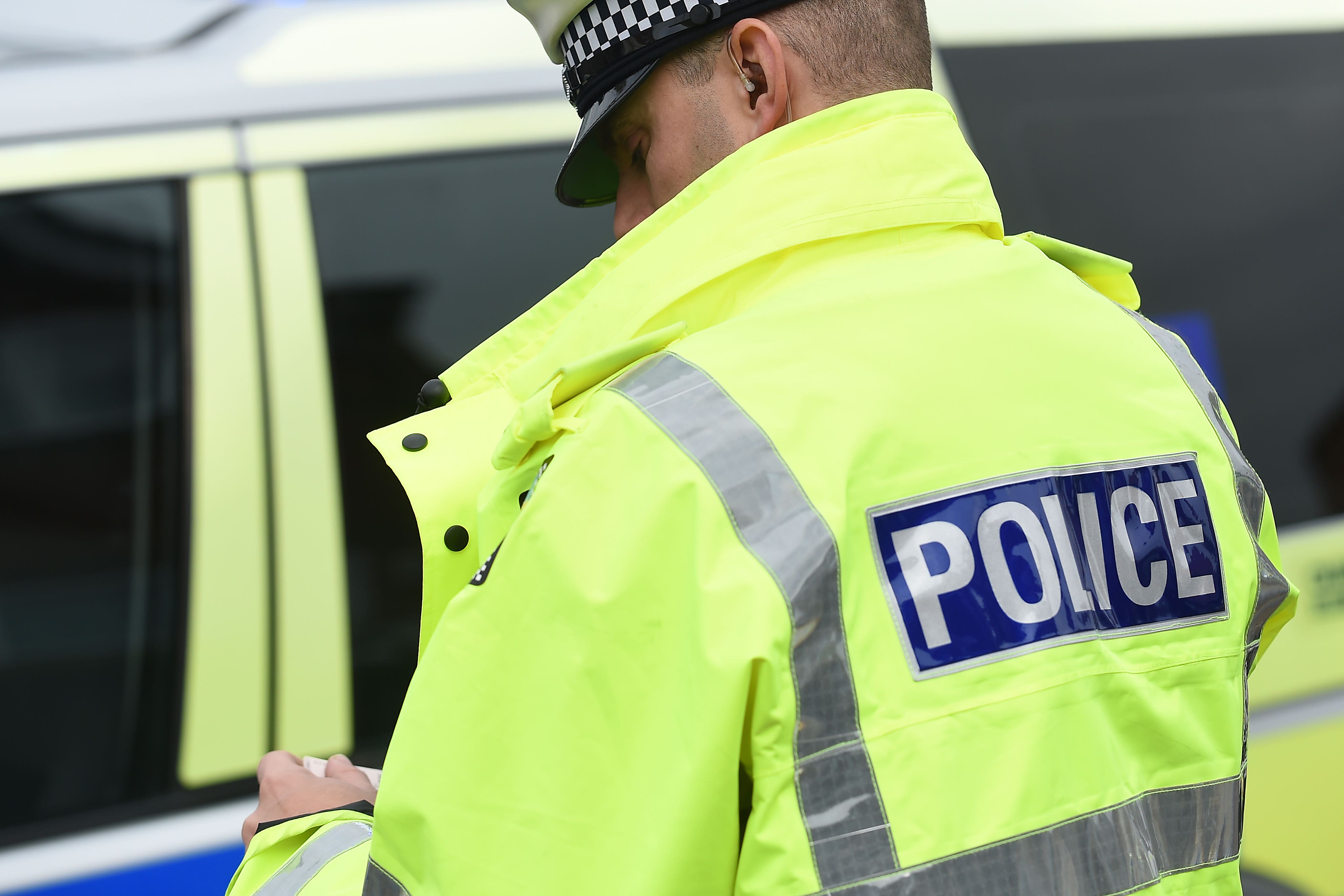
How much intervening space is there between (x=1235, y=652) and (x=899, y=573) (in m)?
0.35

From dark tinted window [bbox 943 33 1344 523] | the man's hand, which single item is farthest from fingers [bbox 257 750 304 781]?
dark tinted window [bbox 943 33 1344 523]

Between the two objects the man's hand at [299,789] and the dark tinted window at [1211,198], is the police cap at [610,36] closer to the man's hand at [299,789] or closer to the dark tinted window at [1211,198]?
the man's hand at [299,789]

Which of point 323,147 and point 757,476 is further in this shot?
point 323,147

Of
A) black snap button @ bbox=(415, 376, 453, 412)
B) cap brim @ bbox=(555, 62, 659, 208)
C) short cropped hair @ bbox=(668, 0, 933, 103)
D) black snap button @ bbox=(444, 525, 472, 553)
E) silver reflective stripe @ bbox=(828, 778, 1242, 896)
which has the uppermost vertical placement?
short cropped hair @ bbox=(668, 0, 933, 103)

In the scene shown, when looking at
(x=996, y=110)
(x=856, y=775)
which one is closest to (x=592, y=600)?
(x=856, y=775)

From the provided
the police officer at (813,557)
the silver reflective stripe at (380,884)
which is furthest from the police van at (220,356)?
the silver reflective stripe at (380,884)

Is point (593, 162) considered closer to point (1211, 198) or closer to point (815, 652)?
point (815, 652)

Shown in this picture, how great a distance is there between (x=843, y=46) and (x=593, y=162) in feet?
1.04

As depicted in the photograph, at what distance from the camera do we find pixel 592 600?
2.32ft

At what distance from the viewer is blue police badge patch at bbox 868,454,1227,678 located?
0.74 m

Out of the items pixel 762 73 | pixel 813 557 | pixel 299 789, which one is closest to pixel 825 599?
pixel 813 557

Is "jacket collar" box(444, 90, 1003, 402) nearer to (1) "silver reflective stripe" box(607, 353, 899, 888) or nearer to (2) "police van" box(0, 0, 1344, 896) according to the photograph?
(1) "silver reflective stripe" box(607, 353, 899, 888)

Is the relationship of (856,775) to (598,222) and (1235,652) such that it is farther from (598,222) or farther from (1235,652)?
(598,222)

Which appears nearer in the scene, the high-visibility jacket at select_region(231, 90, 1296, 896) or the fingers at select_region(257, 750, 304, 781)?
the high-visibility jacket at select_region(231, 90, 1296, 896)
